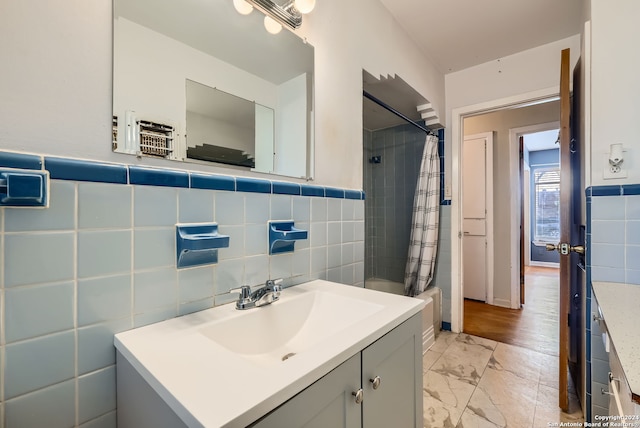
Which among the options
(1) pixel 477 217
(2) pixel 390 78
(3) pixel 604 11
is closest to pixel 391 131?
(2) pixel 390 78

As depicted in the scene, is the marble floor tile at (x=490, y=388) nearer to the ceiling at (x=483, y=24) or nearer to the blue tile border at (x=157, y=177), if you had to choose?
the blue tile border at (x=157, y=177)

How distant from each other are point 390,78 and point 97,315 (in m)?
1.92

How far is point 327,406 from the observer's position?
1.89 feet

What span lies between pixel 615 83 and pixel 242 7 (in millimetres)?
1730

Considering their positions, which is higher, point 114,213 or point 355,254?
point 114,213

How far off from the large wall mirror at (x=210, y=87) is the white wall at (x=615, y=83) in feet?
4.60

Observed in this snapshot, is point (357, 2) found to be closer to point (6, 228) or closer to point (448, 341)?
point (6, 228)

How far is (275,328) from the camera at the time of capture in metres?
0.90

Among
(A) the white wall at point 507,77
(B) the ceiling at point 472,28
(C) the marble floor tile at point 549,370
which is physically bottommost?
(C) the marble floor tile at point 549,370

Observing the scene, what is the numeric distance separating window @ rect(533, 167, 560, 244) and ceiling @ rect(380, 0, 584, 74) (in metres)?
4.88

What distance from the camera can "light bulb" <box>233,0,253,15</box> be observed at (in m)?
0.98

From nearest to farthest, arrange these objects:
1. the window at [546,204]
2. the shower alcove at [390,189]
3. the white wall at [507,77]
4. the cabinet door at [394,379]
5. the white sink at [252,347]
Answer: the white sink at [252,347] < the cabinet door at [394,379] < the white wall at [507,77] < the shower alcove at [390,189] < the window at [546,204]

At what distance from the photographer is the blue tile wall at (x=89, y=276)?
56 cm

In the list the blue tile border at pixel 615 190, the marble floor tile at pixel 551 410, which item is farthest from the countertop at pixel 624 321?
the marble floor tile at pixel 551 410
